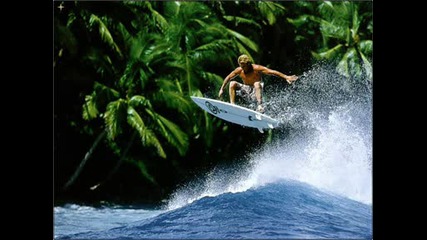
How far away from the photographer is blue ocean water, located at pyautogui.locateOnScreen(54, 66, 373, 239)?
12078 millimetres

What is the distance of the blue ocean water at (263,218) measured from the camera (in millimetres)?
11805

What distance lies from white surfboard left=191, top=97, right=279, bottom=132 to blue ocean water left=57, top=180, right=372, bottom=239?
4.99 ft

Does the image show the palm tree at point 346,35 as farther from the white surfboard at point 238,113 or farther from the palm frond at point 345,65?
the white surfboard at point 238,113

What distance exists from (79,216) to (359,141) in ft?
17.6

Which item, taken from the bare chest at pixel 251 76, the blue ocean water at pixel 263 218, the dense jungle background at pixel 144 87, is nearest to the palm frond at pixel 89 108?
the dense jungle background at pixel 144 87

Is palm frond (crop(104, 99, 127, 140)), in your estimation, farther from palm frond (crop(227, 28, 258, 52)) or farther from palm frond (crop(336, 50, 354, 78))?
palm frond (crop(336, 50, 354, 78))

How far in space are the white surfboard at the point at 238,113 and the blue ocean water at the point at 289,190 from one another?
1586mm

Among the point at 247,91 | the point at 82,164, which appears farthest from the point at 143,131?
the point at 247,91

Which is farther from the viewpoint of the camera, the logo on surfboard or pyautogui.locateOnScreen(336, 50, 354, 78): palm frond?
pyautogui.locateOnScreen(336, 50, 354, 78): palm frond

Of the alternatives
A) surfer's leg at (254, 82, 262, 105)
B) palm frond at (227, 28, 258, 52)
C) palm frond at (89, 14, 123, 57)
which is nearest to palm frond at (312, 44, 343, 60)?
palm frond at (227, 28, 258, 52)

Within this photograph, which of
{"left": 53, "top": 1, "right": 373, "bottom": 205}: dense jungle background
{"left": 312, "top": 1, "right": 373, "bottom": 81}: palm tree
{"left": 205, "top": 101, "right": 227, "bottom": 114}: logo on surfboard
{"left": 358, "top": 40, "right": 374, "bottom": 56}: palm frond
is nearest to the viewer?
{"left": 205, "top": 101, "right": 227, "bottom": 114}: logo on surfboard
